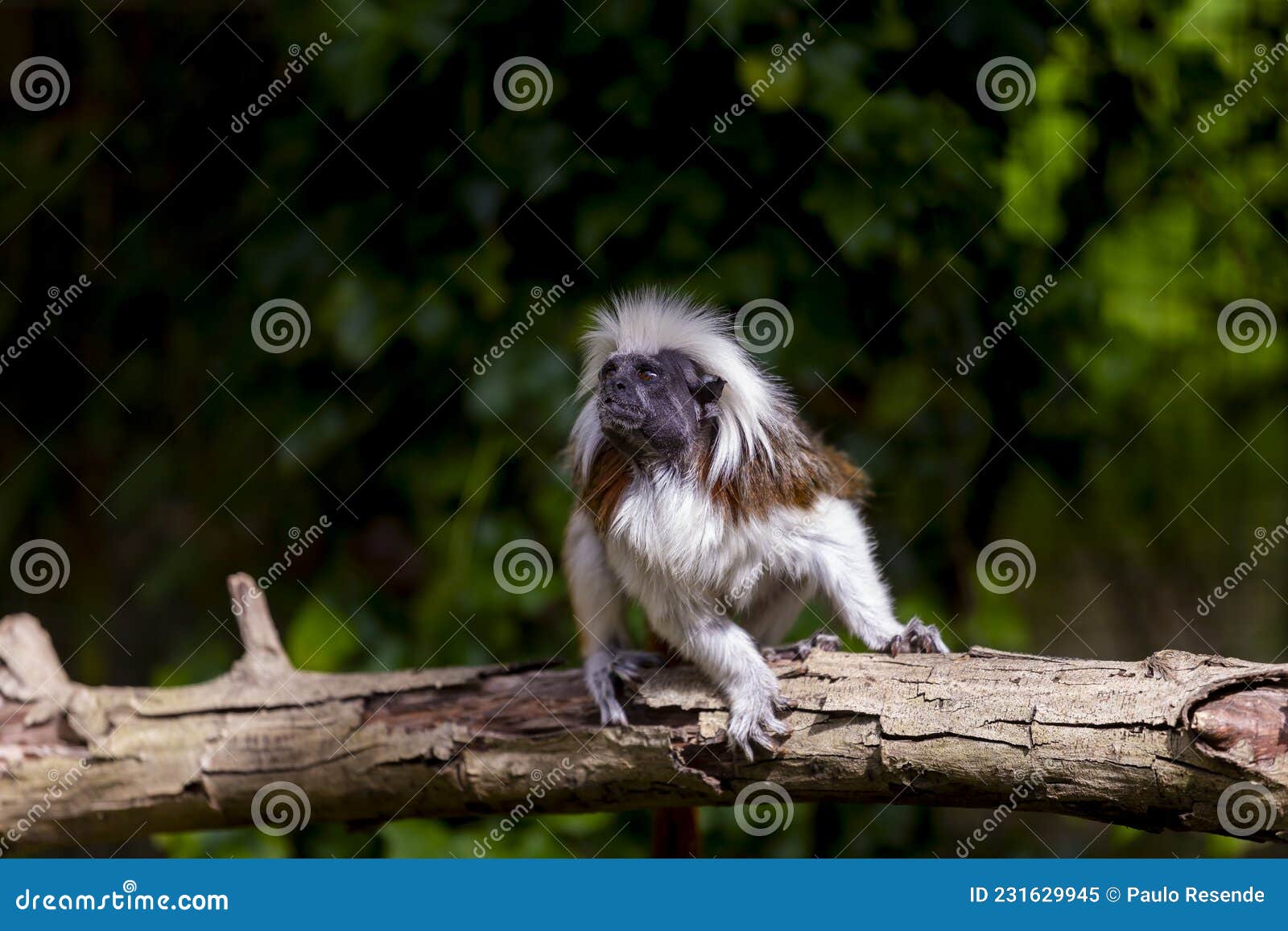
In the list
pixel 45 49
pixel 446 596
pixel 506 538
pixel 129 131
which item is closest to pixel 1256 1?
pixel 506 538

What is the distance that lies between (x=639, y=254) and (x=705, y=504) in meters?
1.41

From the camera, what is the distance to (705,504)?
3.23 metres

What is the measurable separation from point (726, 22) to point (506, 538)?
2.03 meters

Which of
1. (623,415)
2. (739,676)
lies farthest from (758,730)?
(623,415)

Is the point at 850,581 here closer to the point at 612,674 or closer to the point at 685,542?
the point at 685,542

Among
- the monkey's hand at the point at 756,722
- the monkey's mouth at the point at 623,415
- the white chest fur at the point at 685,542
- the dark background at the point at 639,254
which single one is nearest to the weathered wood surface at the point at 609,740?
the monkey's hand at the point at 756,722

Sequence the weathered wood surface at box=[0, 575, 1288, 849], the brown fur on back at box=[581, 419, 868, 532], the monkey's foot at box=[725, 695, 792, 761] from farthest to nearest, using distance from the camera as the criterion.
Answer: the brown fur on back at box=[581, 419, 868, 532], the monkey's foot at box=[725, 695, 792, 761], the weathered wood surface at box=[0, 575, 1288, 849]

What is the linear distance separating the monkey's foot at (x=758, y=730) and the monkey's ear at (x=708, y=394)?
86 centimetres

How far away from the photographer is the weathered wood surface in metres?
2.39

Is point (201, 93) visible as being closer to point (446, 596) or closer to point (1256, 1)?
point (446, 596)

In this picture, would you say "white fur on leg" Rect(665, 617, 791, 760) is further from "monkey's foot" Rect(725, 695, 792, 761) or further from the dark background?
the dark background

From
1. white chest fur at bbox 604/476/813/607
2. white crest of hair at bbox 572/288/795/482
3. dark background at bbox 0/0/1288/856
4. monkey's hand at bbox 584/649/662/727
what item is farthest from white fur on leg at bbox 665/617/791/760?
dark background at bbox 0/0/1288/856

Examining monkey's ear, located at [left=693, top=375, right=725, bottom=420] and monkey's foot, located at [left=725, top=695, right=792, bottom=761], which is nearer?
monkey's foot, located at [left=725, top=695, right=792, bottom=761]

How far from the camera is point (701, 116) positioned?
4.15 meters
